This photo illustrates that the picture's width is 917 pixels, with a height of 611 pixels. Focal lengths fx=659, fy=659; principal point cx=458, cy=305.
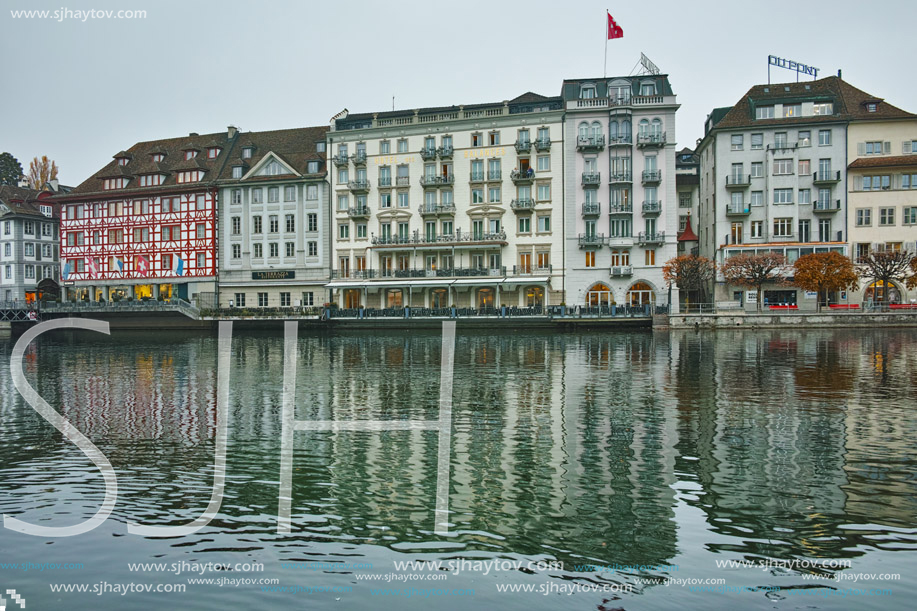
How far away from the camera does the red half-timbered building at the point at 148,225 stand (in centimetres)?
7300

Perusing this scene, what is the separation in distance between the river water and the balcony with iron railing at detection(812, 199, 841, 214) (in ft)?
146

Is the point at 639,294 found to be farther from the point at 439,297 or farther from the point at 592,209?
the point at 439,297

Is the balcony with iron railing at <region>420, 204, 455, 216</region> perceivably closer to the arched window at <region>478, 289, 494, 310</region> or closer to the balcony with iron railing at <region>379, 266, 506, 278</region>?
the balcony with iron railing at <region>379, 266, 506, 278</region>

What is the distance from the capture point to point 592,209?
6369 cm

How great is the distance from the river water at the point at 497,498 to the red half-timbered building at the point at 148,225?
53.7 metres

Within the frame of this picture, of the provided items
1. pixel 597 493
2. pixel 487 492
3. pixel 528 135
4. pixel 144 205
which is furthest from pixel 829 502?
pixel 144 205

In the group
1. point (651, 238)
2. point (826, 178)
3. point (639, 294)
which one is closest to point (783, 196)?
point (826, 178)

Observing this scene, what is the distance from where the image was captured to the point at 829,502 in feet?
32.9

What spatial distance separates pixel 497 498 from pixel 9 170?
12020 centimetres

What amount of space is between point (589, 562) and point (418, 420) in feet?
30.0

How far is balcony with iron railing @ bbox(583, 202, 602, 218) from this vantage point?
209 feet

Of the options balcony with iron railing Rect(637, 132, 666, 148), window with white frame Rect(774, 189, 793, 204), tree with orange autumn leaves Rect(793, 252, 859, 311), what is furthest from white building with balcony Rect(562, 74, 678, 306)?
tree with orange autumn leaves Rect(793, 252, 859, 311)

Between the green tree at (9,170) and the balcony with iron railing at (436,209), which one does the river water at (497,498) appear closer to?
the balcony with iron railing at (436,209)

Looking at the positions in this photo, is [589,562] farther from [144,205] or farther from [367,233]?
[144,205]
